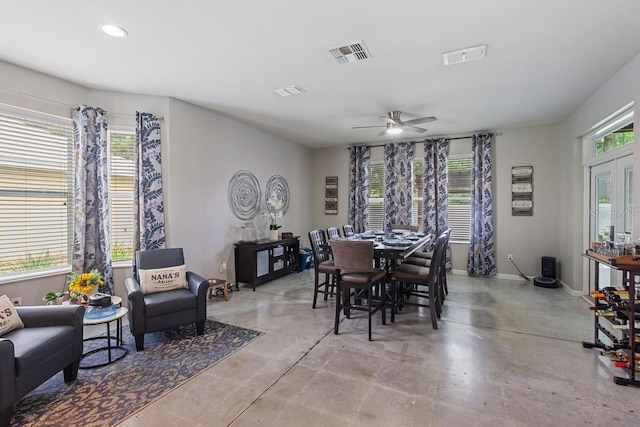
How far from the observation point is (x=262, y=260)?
488 cm

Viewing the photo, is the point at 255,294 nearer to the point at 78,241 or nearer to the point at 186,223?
the point at 186,223

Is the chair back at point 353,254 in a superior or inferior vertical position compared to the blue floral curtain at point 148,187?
inferior

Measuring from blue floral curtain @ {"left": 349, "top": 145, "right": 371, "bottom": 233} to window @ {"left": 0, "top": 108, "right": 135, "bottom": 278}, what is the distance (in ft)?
14.0

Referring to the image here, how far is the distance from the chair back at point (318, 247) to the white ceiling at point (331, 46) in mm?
1789

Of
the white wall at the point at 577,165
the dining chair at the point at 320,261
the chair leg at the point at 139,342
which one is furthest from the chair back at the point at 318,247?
the white wall at the point at 577,165

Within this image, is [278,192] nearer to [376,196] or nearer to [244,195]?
[244,195]

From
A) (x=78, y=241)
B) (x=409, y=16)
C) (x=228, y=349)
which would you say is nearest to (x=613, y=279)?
(x=409, y=16)

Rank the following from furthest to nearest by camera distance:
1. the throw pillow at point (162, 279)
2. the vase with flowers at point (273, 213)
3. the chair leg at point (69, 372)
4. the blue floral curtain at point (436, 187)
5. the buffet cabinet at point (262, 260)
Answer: the blue floral curtain at point (436, 187) < the vase with flowers at point (273, 213) < the buffet cabinet at point (262, 260) < the throw pillow at point (162, 279) < the chair leg at point (69, 372)

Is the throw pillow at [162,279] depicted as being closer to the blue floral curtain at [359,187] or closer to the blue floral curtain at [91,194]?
the blue floral curtain at [91,194]

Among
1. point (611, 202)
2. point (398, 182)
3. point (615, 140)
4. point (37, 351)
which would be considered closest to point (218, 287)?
point (37, 351)

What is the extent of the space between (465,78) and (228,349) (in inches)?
143

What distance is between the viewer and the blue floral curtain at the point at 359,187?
6371 mm

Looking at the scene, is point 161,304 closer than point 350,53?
No

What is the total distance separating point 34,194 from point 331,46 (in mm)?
3419
